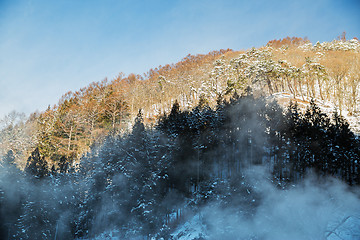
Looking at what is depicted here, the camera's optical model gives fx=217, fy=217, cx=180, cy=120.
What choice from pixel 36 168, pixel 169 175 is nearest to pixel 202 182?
pixel 169 175

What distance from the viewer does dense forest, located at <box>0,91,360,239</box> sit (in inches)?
727

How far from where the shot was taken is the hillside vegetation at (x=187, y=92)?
33406 mm

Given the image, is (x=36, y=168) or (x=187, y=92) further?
(x=187, y=92)

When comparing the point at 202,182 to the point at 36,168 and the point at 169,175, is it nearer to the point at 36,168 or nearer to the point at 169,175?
the point at 169,175

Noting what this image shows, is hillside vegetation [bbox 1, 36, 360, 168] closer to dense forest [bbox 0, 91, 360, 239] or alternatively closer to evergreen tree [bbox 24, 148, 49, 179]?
evergreen tree [bbox 24, 148, 49, 179]

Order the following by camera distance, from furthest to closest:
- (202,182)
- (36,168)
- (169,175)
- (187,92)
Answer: (187,92), (36,168), (202,182), (169,175)

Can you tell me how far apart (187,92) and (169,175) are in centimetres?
3762

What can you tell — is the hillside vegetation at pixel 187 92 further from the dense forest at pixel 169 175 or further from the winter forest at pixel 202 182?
the dense forest at pixel 169 175

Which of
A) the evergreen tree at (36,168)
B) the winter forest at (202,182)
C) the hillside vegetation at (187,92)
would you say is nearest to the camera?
the winter forest at (202,182)

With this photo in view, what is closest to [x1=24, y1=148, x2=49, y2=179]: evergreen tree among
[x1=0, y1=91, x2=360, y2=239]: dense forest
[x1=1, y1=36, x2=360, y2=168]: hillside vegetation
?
[x1=0, y1=91, x2=360, y2=239]: dense forest

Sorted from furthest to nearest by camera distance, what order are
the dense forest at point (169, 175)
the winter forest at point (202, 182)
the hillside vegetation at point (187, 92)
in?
the hillside vegetation at point (187, 92)
the dense forest at point (169, 175)
the winter forest at point (202, 182)

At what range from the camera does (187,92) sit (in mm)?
55656

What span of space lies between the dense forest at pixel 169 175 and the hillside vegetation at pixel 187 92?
7464 mm

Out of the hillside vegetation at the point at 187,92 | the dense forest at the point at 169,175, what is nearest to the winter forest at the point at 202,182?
the dense forest at the point at 169,175
